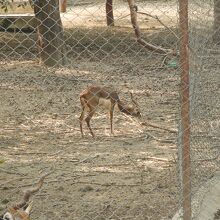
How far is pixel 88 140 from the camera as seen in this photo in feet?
23.9

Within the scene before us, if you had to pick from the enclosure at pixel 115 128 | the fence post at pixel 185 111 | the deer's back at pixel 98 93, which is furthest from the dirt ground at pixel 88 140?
the fence post at pixel 185 111

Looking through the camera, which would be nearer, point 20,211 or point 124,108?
point 20,211

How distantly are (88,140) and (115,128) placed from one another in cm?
54

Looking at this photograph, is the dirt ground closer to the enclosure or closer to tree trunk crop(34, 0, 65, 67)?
the enclosure

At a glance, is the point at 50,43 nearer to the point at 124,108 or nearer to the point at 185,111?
the point at 124,108

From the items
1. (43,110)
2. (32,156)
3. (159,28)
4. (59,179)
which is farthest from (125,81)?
(159,28)

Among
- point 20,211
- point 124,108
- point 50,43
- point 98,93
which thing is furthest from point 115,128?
point 20,211

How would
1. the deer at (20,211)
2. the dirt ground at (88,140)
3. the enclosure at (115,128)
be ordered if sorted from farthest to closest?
1. the dirt ground at (88,140)
2. the enclosure at (115,128)
3. the deer at (20,211)

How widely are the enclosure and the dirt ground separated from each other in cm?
1

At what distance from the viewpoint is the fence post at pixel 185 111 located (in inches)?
148

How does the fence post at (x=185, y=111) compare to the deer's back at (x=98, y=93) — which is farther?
the deer's back at (x=98, y=93)

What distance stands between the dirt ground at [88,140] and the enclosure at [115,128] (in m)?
0.01

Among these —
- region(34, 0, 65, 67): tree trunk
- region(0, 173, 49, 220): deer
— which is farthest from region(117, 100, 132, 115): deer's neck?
region(0, 173, 49, 220): deer

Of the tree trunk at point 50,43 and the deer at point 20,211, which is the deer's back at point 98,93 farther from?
the deer at point 20,211
